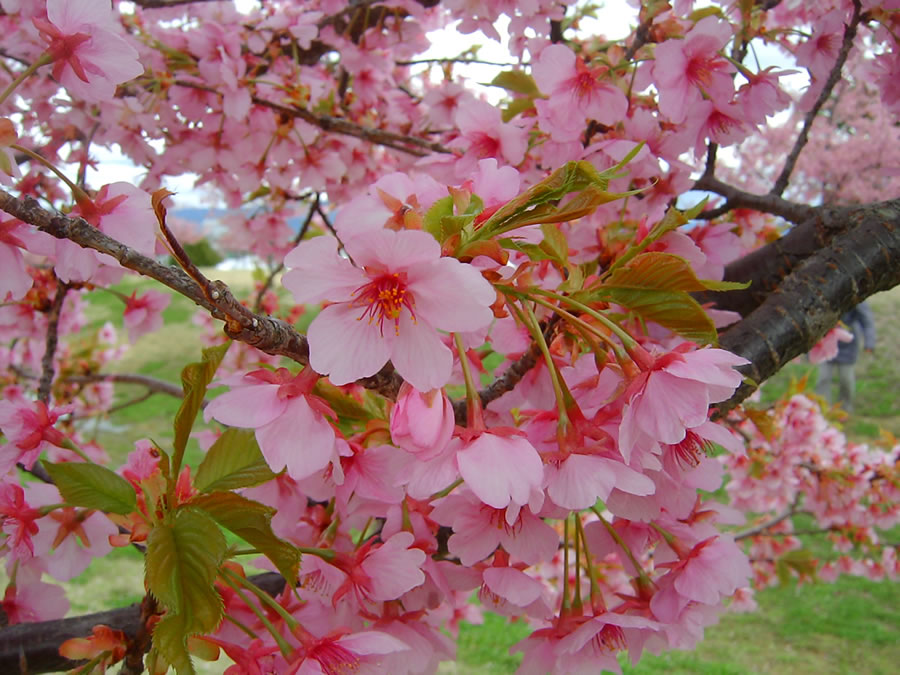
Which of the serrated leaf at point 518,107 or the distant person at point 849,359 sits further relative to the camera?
the distant person at point 849,359

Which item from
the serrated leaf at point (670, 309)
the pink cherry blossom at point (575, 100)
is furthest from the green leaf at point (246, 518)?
the pink cherry blossom at point (575, 100)

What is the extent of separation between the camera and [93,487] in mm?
615

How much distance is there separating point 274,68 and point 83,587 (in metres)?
3.02

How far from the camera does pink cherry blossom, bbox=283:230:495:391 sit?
50cm

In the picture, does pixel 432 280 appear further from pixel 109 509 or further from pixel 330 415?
pixel 109 509

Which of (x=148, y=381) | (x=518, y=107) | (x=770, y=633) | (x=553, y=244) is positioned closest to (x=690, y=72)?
(x=518, y=107)

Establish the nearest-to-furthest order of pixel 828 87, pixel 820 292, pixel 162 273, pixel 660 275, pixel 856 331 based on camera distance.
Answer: pixel 162 273 < pixel 660 275 < pixel 820 292 < pixel 828 87 < pixel 856 331

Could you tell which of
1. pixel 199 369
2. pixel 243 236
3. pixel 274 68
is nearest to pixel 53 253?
pixel 199 369

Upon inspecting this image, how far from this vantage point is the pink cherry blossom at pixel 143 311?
1673mm

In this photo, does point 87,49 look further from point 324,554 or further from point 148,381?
point 148,381

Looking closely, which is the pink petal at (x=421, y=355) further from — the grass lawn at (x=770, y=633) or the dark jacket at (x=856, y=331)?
the dark jacket at (x=856, y=331)

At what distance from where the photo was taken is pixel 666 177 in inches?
43.1

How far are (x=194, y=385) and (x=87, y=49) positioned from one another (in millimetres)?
385

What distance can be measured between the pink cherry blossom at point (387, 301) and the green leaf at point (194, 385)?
0.11 m
